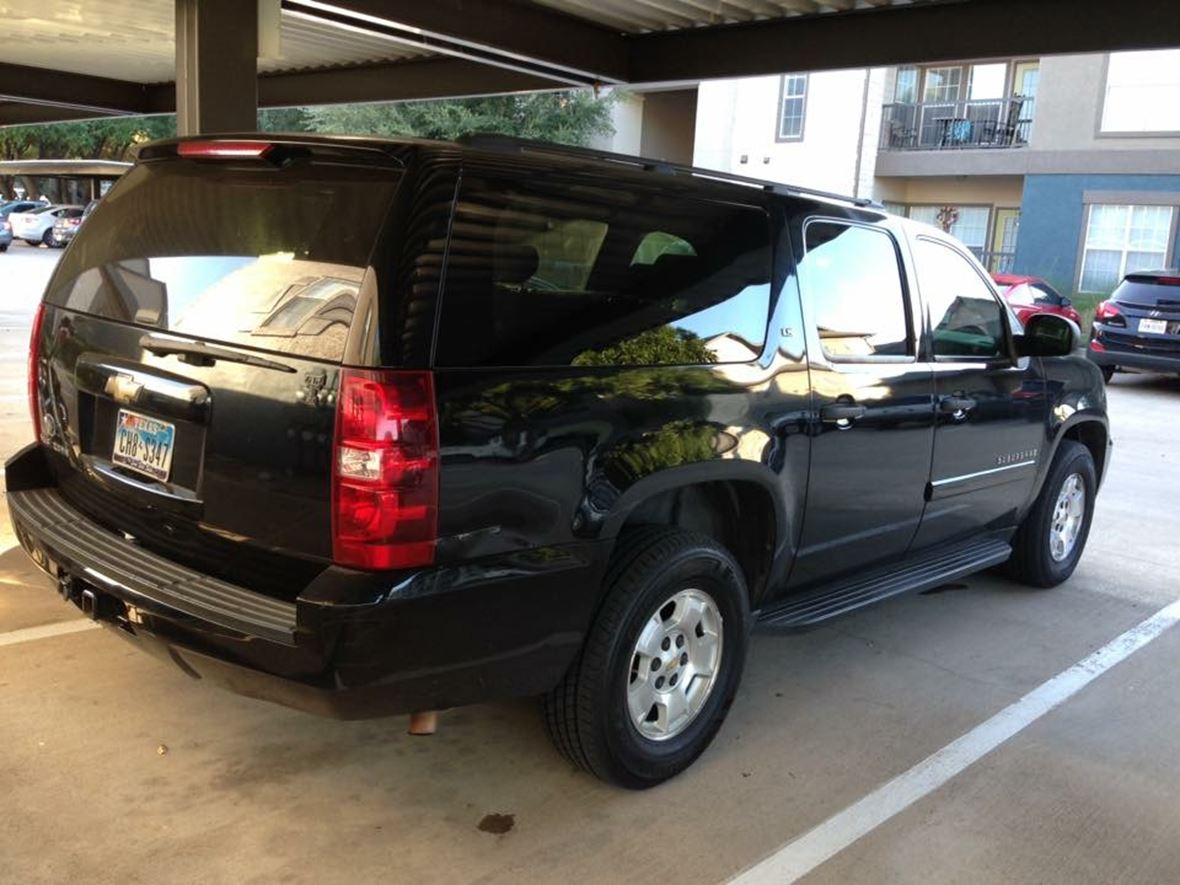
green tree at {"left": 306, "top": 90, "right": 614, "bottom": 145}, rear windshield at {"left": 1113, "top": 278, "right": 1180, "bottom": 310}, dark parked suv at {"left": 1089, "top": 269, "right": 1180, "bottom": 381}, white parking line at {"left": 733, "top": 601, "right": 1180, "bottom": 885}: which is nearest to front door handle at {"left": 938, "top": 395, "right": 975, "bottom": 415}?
white parking line at {"left": 733, "top": 601, "right": 1180, "bottom": 885}

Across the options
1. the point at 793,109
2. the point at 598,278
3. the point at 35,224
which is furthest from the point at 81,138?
the point at 598,278

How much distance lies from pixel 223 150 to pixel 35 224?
36.2 metres

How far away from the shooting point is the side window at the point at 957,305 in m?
4.84

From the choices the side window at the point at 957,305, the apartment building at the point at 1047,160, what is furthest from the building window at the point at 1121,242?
the side window at the point at 957,305

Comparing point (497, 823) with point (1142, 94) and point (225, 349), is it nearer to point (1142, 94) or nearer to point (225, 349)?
point (225, 349)

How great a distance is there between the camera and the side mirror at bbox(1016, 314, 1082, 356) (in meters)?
5.41

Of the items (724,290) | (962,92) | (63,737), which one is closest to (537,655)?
(724,290)

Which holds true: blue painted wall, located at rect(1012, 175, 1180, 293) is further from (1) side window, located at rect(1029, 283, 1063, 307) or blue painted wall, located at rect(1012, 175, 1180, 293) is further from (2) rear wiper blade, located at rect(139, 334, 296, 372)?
(2) rear wiper blade, located at rect(139, 334, 296, 372)

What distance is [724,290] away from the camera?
147 inches

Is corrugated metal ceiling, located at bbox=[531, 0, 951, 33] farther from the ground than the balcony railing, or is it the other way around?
the balcony railing

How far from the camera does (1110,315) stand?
47.7 feet

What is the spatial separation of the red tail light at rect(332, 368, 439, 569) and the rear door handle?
1.78 metres

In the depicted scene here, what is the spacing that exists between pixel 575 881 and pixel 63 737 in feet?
6.11

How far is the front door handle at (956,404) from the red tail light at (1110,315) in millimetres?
10964
